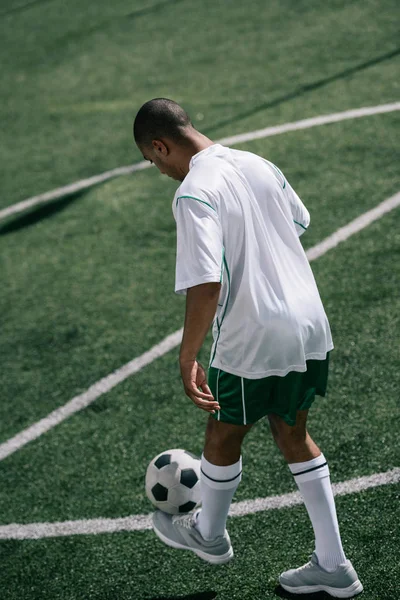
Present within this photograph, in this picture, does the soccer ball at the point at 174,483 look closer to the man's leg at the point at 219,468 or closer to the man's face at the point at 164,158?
the man's leg at the point at 219,468

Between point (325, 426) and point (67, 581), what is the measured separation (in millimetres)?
1657

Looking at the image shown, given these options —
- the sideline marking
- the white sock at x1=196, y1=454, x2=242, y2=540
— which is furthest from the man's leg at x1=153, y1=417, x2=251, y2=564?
the sideline marking

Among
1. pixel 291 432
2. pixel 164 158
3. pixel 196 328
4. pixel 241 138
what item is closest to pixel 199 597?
pixel 291 432

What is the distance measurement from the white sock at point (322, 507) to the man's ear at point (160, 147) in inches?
55.2

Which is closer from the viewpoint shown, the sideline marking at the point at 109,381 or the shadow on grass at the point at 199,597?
the shadow on grass at the point at 199,597

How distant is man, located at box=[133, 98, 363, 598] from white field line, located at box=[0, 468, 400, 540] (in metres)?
0.61

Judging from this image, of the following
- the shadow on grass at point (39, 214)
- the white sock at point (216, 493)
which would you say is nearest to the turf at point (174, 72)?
the shadow on grass at point (39, 214)

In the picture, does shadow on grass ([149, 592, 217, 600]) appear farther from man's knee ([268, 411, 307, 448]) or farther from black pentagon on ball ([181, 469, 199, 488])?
man's knee ([268, 411, 307, 448])

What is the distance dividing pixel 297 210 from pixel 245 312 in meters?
0.58

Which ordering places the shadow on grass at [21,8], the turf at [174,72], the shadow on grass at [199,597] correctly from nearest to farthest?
the shadow on grass at [199,597] < the turf at [174,72] < the shadow on grass at [21,8]

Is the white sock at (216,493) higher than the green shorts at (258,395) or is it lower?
lower

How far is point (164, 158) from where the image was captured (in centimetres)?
322

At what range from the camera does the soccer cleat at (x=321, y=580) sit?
3.27 metres

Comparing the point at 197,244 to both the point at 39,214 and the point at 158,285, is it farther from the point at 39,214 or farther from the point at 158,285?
the point at 39,214
